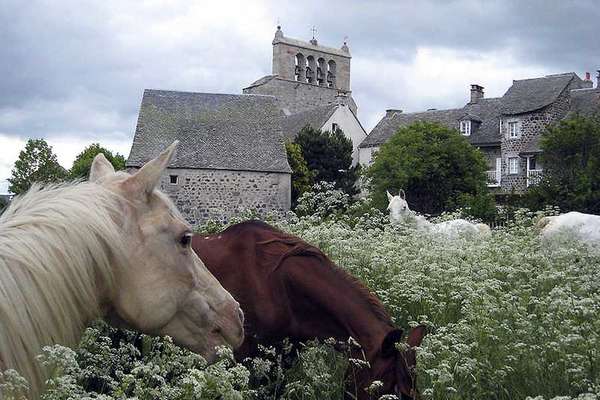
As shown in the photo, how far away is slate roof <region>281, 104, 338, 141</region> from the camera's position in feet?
183

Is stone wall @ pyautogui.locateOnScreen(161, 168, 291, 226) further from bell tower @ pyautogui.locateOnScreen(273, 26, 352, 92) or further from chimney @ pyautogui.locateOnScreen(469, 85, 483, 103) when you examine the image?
bell tower @ pyautogui.locateOnScreen(273, 26, 352, 92)

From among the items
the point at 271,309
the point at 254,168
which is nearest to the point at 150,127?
the point at 254,168

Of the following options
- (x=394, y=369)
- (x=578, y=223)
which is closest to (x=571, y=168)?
(x=578, y=223)

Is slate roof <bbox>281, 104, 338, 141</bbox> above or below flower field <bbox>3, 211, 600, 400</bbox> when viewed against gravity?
above

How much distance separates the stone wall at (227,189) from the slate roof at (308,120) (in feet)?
41.1

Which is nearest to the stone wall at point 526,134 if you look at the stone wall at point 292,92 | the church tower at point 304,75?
the church tower at point 304,75

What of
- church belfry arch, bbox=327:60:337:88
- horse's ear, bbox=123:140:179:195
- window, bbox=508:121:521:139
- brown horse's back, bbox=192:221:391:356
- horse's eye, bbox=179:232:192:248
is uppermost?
church belfry arch, bbox=327:60:337:88

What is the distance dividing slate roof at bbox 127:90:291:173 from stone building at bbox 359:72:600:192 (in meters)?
6.32

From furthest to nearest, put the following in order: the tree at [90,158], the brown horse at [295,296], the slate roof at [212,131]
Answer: the tree at [90,158] → the slate roof at [212,131] → the brown horse at [295,296]

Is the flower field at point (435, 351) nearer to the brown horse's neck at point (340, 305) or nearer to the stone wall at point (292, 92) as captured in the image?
the brown horse's neck at point (340, 305)

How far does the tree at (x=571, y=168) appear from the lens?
32719 millimetres

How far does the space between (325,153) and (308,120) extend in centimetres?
870

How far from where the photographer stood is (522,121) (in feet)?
154

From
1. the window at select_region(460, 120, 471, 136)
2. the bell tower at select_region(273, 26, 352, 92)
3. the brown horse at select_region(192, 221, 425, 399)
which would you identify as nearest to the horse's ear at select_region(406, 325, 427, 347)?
the brown horse at select_region(192, 221, 425, 399)
